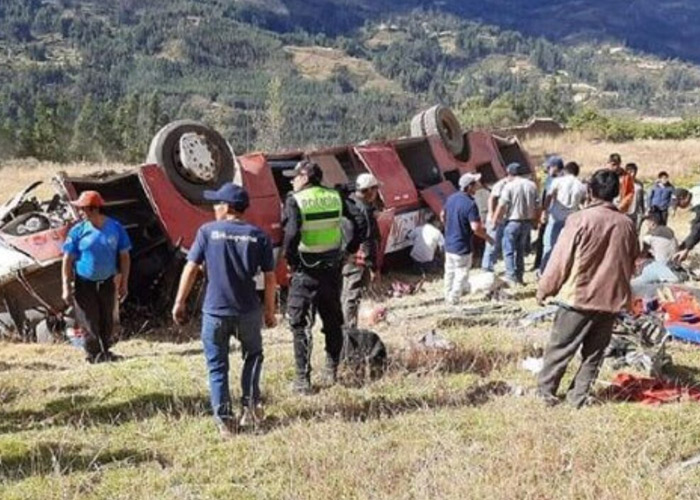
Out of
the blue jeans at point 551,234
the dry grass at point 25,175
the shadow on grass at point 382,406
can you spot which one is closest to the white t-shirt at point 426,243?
the blue jeans at point 551,234

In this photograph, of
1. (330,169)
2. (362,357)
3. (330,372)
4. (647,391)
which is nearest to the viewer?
(647,391)

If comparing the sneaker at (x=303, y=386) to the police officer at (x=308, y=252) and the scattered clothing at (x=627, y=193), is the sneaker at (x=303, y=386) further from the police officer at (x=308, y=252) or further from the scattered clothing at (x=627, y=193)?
the scattered clothing at (x=627, y=193)

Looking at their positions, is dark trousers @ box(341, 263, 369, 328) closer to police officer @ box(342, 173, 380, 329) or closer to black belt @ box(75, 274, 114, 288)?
police officer @ box(342, 173, 380, 329)

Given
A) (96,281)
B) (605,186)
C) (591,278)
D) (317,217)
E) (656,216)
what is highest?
(605,186)

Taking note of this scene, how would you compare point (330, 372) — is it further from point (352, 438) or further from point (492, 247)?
point (492, 247)

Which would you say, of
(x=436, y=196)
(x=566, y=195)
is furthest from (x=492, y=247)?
(x=436, y=196)

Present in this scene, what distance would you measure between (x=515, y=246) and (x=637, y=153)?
73.8 feet

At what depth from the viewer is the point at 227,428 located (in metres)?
4.77

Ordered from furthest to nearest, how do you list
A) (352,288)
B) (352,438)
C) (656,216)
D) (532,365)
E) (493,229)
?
(656,216)
(493,229)
(352,288)
(532,365)
(352,438)

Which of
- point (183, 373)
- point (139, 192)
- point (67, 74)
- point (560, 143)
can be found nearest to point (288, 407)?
point (183, 373)

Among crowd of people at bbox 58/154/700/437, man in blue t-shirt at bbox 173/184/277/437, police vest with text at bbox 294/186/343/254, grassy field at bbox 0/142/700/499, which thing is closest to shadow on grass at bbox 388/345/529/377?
grassy field at bbox 0/142/700/499

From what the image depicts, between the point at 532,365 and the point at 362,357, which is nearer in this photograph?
the point at 362,357

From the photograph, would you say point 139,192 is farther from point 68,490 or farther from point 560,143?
point 560,143

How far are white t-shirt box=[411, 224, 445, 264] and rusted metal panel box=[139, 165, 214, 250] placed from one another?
10.8 feet
